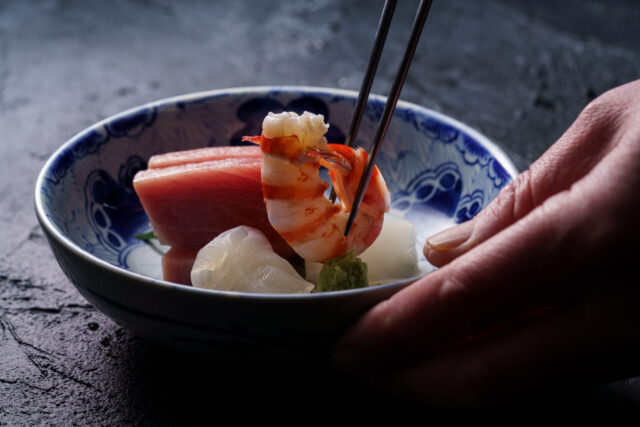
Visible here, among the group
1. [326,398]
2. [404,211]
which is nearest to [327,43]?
[404,211]

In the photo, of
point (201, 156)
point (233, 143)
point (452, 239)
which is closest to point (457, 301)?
point (452, 239)

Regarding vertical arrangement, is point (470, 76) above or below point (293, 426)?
above

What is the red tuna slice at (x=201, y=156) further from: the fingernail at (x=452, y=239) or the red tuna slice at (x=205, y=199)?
the fingernail at (x=452, y=239)

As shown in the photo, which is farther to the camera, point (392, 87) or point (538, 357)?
point (392, 87)

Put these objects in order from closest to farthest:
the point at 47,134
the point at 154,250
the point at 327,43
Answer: the point at 154,250
the point at 47,134
the point at 327,43

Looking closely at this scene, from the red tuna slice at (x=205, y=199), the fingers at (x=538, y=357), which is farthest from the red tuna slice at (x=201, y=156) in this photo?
the fingers at (x=538, y=357)

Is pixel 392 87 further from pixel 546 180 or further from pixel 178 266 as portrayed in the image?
pixel 178 266

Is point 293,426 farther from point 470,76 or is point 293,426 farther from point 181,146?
point 470,76
